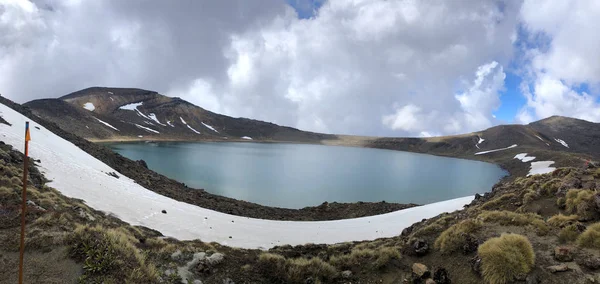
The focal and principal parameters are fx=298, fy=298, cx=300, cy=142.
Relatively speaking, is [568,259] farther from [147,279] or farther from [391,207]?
[391,207]

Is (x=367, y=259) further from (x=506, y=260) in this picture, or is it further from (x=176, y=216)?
(x=176, y=216)

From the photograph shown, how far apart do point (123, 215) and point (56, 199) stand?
11.3 feet

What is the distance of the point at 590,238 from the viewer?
650 cm

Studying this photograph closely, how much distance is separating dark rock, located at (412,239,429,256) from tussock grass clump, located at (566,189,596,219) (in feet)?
13.9

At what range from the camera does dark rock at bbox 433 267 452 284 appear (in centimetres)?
648

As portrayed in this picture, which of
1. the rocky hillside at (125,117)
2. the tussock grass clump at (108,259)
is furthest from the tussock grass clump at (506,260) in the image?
the rocky hillside at (125,117)

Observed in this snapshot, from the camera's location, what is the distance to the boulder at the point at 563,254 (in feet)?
19.9

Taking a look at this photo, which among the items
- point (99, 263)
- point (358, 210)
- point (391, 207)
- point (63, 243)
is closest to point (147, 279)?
point (99, 263)

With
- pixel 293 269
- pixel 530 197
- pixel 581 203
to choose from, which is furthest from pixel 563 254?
pixel 530 197

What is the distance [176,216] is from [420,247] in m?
12.5

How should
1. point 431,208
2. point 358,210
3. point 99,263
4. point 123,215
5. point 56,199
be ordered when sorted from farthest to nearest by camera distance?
point 358,210, point 431,208, point 123,215, point 56,199, point 99,263

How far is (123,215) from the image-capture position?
544 inches

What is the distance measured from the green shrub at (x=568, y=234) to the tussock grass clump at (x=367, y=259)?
370 cm

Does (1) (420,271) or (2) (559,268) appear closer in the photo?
(2) (559,268)
